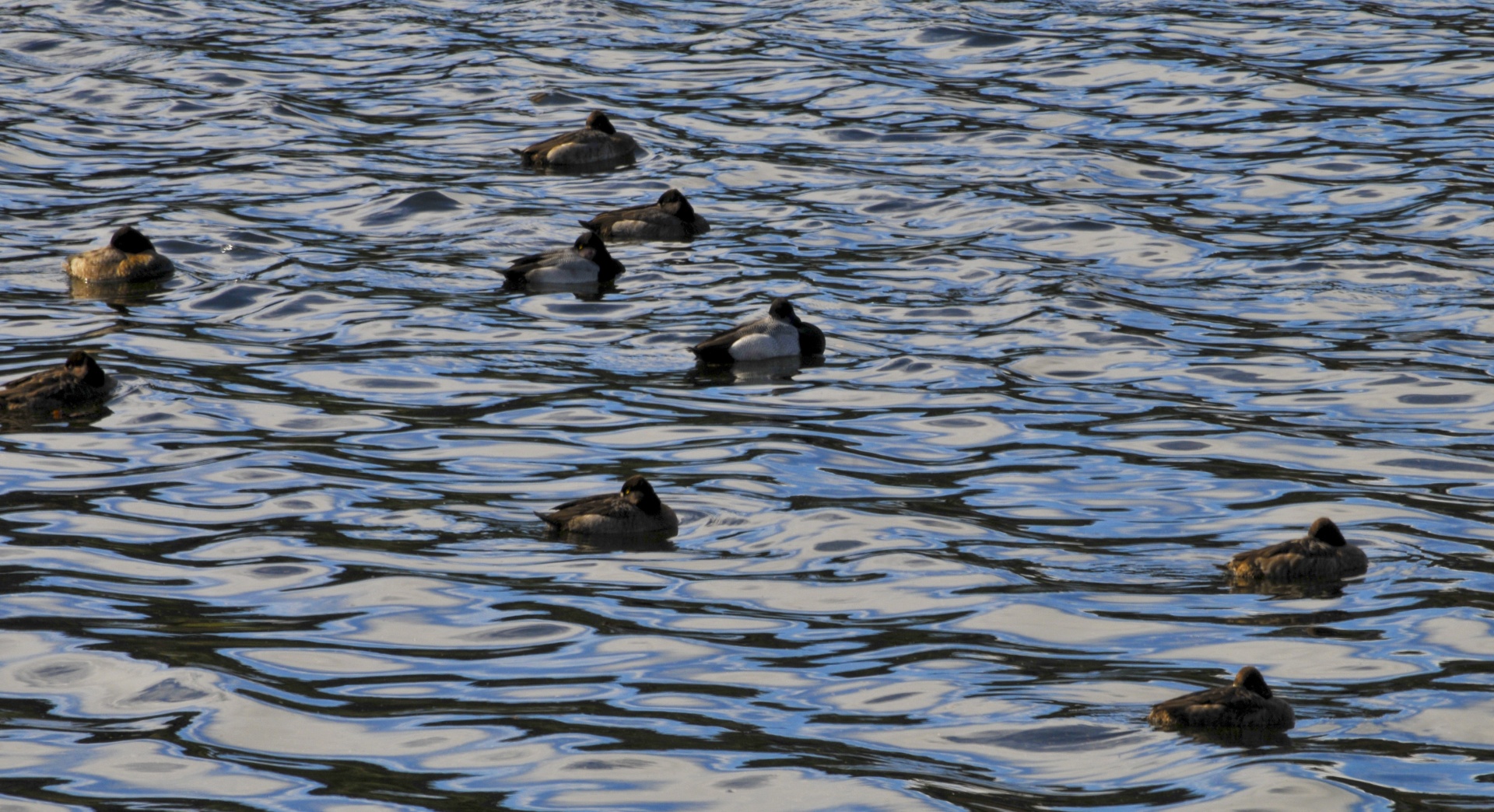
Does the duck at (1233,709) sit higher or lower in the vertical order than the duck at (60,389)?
higher

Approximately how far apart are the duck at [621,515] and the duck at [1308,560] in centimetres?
366

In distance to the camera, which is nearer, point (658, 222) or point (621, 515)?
point (621, 515)

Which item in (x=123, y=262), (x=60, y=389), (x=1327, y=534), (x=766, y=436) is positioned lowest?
(x=766, y=436)

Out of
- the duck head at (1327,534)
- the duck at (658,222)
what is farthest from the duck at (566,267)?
the duck head at (1327,534)

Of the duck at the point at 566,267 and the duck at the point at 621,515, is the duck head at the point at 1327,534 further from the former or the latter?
the duck at the point at 566,267

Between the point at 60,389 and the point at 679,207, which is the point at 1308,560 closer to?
the point at 60,389

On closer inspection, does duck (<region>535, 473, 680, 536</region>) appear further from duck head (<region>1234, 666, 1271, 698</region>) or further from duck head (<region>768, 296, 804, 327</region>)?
duck head (<region>768, 296, 804, 327</region>)

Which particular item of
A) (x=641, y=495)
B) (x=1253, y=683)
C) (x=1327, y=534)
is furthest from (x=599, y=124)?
(x=1253, y=683)

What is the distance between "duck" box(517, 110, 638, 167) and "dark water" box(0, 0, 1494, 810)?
64 centimetres

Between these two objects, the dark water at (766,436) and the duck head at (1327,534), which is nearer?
the dark water at (766,436)

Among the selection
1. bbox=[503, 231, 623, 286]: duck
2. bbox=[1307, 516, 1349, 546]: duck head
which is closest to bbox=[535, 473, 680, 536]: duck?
bbox=[1307, 516, 1349, 546]: duck head

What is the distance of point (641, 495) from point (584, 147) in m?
13.9

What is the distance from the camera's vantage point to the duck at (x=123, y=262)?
19.7 metres

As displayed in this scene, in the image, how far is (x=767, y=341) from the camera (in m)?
17.3
